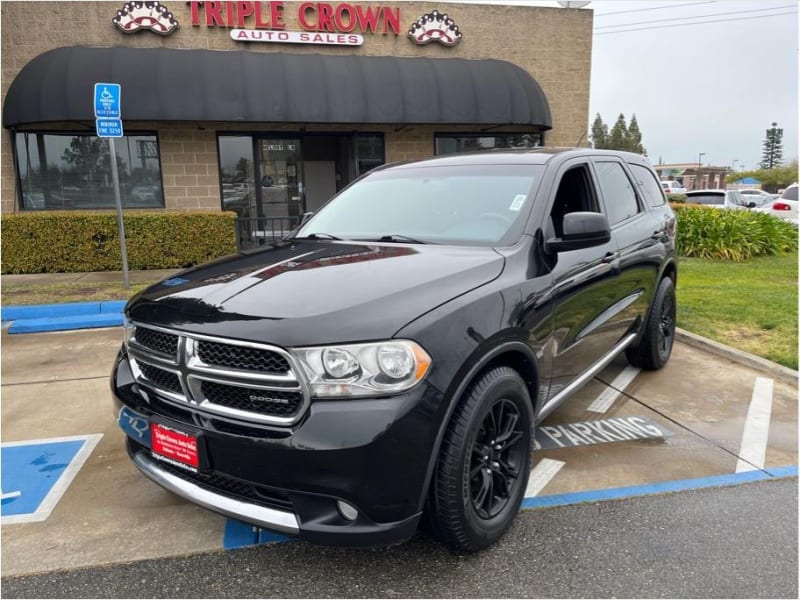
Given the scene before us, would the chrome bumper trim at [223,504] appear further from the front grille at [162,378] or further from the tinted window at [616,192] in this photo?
the tinted window at [616,192]

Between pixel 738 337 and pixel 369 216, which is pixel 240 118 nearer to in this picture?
pixel 369 216

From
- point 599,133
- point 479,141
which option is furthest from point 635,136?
point 479,141

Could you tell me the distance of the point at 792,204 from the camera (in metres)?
17.1

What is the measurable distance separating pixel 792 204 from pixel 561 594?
18700mm

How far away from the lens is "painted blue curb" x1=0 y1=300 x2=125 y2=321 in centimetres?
720

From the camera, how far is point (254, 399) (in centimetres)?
222

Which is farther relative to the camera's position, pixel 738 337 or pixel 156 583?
pixel 738 337

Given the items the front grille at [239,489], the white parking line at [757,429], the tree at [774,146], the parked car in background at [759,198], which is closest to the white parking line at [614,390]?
the white parking line at [757,429]

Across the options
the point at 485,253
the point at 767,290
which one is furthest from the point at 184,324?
the point at 767,290

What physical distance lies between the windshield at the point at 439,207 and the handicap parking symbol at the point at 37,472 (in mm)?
1961

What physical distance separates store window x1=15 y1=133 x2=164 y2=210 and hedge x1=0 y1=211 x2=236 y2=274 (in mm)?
1216

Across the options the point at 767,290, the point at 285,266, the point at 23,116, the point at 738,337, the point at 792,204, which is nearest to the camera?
the point at 285,266

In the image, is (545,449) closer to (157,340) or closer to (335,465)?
(335,465)

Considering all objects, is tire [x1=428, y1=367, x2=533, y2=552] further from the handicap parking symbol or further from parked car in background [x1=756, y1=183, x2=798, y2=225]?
parked car in background [x1=756, y1=183, x2=798, y2=225]
